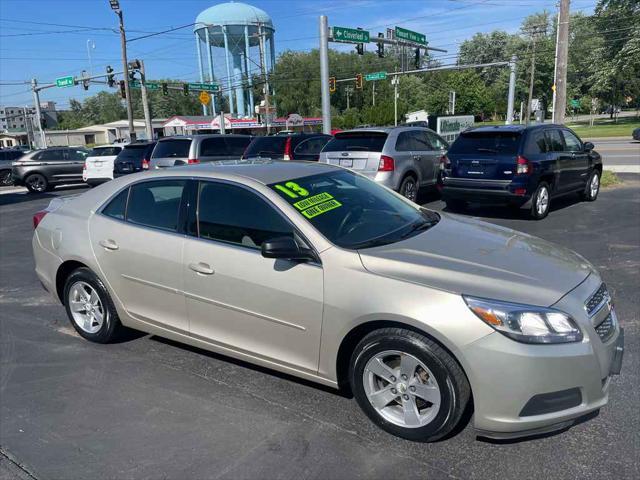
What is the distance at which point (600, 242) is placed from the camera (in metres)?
7.39

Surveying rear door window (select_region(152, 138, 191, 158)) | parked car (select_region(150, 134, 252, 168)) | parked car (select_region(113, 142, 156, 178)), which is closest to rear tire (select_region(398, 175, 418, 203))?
parked car (select_region(150, 134, 252, 168))

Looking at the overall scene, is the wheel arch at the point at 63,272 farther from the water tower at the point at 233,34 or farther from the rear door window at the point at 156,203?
the water tower at the point at 233,34

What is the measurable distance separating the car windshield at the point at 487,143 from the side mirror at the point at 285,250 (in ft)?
22.6

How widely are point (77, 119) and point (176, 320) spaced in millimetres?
158843

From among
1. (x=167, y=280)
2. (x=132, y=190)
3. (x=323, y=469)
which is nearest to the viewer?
(x=323, y=469)

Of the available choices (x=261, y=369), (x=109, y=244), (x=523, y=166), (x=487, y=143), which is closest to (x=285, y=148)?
(x=487, y=143)

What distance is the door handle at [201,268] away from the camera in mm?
3512

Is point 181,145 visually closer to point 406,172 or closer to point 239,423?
point 406,172

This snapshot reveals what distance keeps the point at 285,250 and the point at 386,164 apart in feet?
23.7

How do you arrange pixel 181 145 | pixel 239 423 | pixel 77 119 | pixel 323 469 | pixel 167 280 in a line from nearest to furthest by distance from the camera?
pixel 323 469
pixel 239 423
pixel 167 280
pixel 181 145
pixel 77 119

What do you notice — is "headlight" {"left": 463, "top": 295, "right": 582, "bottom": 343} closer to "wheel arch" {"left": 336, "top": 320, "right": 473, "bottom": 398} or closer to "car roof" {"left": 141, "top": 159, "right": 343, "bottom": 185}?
"wheel arch" {"left": 336, "top": 320, "right": 473, "bottom": 398}

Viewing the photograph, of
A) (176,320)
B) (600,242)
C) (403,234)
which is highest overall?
(403,234)

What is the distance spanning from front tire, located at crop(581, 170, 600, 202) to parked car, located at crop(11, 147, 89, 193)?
1727 cm

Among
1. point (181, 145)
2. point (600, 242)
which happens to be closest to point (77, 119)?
point (181, 145)
